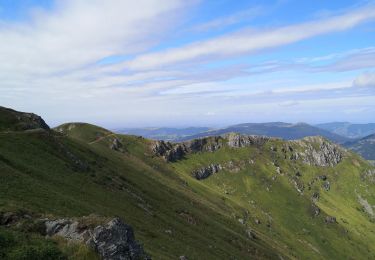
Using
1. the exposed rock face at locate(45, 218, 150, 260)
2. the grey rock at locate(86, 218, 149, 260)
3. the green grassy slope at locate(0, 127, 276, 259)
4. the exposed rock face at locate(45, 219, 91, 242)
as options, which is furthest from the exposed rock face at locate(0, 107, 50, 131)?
the grey rock at locate(86, 218, 149, 260)

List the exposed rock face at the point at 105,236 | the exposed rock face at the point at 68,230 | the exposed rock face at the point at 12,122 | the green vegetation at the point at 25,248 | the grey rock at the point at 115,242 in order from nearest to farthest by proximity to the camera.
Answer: the green vegetation at the point at 25,248, the grey rock at the point at 115,242, the exposed rock face at the point at 105,236, the exposed rock face at the point at 68,230, the exposed rock face at the point at 12,122

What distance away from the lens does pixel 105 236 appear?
29359 mm

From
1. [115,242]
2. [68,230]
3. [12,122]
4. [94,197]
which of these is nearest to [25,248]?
[68,230]

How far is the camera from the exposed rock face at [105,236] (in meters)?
28.7

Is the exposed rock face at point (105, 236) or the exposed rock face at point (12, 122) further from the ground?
the exposed rock face at point (12, 122)

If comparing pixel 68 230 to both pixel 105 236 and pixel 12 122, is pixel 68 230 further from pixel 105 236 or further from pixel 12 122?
pixel 12 122

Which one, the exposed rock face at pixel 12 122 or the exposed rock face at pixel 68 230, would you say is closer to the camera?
the exposed rock face at pixel 68 230

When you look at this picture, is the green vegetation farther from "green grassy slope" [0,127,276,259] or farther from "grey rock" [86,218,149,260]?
"green grassy slope" [0,127,276,259]

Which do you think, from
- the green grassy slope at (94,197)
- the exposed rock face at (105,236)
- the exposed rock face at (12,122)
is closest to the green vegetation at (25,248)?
the exposed rock face at (105,236)

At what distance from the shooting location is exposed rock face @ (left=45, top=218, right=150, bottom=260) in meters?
28.7

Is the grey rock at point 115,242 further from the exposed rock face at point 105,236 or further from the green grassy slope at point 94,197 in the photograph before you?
the green grassy slope at point 94,197

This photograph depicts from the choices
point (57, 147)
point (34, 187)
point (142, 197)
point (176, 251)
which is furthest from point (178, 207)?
point (34, 187)

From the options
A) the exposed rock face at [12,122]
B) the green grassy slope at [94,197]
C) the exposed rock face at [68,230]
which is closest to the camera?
the exposed rock face at [68,230]

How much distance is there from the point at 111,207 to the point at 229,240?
57160 mm
